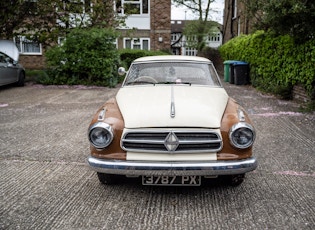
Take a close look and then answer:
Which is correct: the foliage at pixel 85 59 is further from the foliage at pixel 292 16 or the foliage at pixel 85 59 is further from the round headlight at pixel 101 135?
the round headlight at pixel 101 135

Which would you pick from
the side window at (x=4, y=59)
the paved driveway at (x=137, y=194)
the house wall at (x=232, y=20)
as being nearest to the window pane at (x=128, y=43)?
the house wall at (x=232, y=20)

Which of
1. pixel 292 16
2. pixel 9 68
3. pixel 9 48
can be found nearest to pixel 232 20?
Answer: pixel 9 48

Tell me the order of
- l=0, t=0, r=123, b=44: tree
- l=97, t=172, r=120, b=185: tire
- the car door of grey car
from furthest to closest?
l=0, t=0, r=123, b=44: tree → the car door of grey car → l=97, t=172, r=120, b=185: tire

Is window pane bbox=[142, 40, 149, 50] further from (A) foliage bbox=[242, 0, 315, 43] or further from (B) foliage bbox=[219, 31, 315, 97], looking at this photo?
(A) foliage bbox=[242, 0, 315, 43]

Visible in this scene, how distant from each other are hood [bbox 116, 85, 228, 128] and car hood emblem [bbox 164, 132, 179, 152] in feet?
0.42

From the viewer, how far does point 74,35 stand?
1281 centimetres

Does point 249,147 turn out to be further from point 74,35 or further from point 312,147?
point 74,35

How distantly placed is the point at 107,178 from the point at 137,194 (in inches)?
16.2

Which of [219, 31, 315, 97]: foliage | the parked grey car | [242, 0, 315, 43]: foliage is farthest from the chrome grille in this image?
the parked grey car

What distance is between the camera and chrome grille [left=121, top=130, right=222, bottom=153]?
3.02m

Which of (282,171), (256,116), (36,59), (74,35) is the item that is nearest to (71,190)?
(282,171)

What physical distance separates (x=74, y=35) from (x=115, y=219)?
11.3 metres

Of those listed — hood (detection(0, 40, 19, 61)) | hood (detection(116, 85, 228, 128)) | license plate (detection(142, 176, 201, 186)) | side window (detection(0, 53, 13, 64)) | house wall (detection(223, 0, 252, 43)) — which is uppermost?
house wall (detection(223, 0, 252, 43))

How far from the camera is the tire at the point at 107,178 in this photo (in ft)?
11.4
